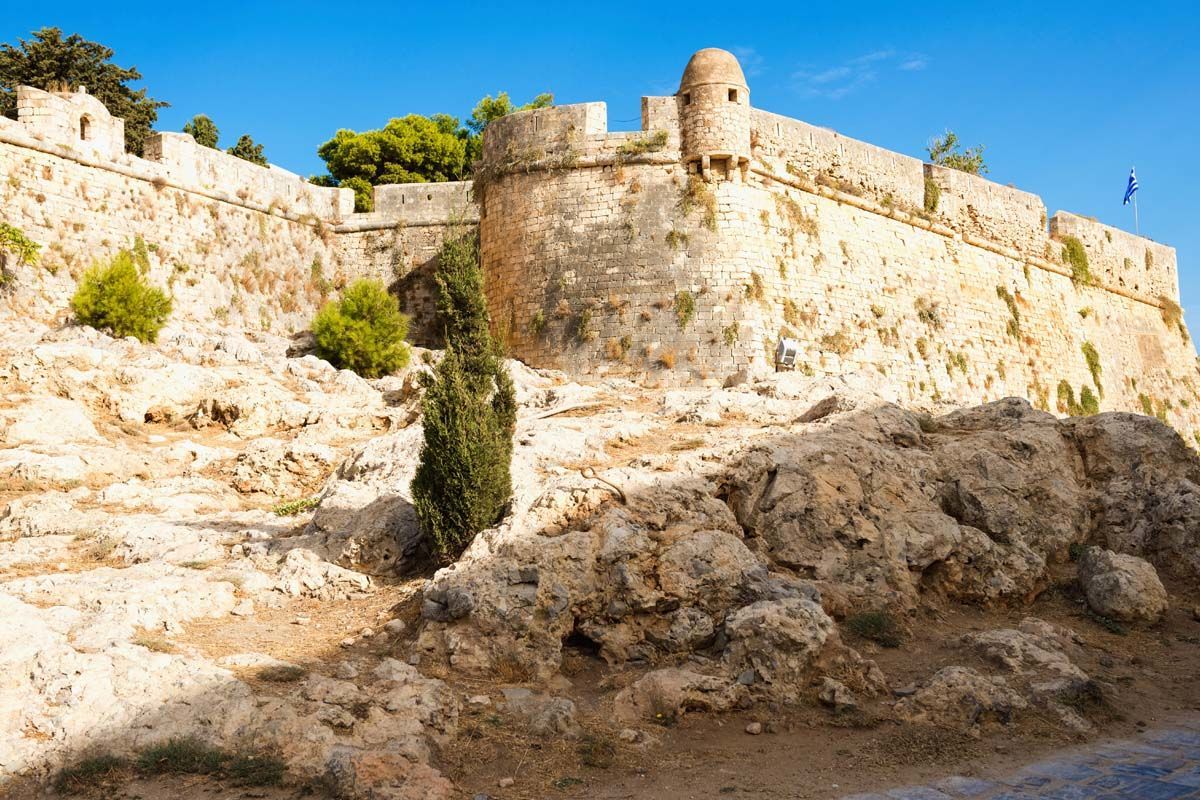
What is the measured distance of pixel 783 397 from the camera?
13.5 m

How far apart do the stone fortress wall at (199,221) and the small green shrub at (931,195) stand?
1010 cm

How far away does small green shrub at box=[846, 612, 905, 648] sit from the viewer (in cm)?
849

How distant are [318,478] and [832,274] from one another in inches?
436

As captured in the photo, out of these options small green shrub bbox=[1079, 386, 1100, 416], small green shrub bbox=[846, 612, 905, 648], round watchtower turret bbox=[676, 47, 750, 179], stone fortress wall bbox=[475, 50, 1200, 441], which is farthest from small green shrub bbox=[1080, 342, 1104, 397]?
small green shrub bbox=[846, 612, 905, 648]

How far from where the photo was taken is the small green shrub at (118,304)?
655 inches

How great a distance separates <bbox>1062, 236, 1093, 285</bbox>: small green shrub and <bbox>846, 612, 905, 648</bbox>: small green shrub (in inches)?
821

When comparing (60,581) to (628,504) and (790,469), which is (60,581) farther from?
(790,469)

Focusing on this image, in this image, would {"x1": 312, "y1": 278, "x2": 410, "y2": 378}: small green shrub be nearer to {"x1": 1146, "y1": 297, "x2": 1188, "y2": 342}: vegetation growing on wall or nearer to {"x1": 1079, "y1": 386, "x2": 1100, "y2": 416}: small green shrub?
{"x1": 1079, "y1": 386, "x2": 1100, "y2": 416}: small green shrub

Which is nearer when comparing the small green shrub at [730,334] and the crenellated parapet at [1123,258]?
the small green shrub at [730,334]

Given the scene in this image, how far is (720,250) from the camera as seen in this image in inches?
714

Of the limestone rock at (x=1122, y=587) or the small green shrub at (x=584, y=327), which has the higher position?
Result: the small green shrub at (x=584, y=327)

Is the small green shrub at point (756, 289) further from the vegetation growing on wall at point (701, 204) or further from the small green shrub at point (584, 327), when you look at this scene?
the small green shrub at point (584, 327)

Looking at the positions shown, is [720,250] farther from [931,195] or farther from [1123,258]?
[1123,258]

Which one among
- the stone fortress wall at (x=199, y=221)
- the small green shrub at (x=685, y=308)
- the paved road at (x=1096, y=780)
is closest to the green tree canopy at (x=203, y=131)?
the stone fortress wall at (x=199, y=221)
